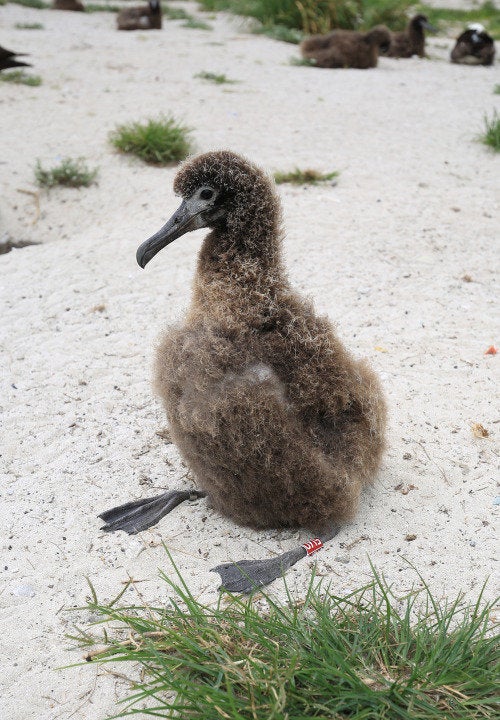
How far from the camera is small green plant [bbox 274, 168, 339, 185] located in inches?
301

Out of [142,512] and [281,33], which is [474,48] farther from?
[142,512]

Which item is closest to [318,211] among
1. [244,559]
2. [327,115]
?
[327,115]

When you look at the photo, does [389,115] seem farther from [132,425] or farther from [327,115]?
[132,425]

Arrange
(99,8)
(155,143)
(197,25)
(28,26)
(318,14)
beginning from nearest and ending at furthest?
(155,143) < (28,26) < (318,14) < (197,25) < (99,8)

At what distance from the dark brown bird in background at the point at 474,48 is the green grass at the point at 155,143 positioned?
7.25m

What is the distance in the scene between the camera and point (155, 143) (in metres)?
8.09

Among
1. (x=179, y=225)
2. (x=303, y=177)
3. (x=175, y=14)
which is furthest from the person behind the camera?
(x=175, y=14)

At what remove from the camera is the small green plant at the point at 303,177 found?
301 inches

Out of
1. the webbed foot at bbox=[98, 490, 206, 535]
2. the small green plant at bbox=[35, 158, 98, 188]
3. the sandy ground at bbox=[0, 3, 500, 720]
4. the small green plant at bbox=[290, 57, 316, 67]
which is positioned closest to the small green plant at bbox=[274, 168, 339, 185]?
the sandy ground at bbox=[0, 3, 500, 720]

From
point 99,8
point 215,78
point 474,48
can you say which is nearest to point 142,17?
point 99,8

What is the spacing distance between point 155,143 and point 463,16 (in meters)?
14.4

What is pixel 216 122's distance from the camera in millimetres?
9398

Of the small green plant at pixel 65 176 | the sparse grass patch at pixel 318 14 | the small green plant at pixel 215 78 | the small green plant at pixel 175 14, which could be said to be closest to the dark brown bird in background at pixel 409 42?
the sparse grass patch at pixel 318 14

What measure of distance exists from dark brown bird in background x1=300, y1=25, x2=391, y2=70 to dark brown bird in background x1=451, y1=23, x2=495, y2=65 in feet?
4.88
